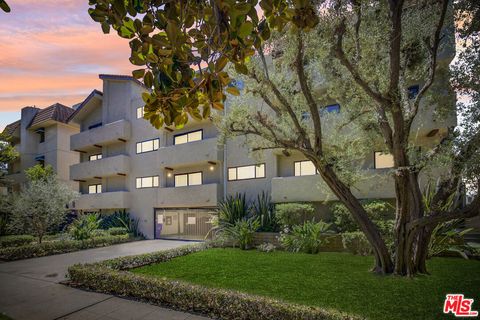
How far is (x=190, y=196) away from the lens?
1947 centimetres

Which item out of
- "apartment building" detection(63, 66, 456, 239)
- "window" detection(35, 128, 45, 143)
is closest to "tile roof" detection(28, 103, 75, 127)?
"window" detection(35, 128, 45, 143)

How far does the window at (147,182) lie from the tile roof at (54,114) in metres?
12.3

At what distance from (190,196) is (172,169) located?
3.43 m

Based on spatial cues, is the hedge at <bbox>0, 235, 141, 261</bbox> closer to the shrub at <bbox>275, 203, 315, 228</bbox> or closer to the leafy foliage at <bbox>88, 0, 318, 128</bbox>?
the shrub at <bbox>275, 203, 315, 228</bbox>

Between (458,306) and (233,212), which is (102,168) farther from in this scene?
(458,306)

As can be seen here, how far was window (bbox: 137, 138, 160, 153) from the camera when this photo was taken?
2284cm

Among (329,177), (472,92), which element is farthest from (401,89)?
(329,177)

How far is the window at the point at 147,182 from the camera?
22672mm

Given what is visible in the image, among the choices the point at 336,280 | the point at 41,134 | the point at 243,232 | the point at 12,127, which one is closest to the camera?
the point at 336,280

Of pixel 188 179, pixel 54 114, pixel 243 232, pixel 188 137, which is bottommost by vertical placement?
pixel 243 232

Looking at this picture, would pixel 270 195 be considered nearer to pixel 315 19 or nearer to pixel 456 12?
pixel 456 12

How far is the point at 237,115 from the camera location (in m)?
10.5

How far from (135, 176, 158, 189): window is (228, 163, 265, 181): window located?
22.3ft

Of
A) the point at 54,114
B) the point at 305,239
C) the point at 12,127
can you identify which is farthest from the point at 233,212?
the point at 12,127
